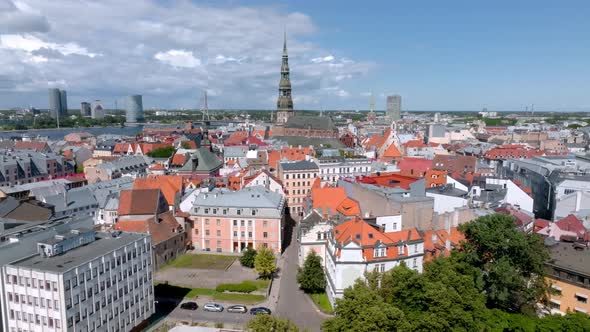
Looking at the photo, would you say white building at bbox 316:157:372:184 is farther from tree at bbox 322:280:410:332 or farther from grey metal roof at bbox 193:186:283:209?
tree at bbox 322:280:410:332

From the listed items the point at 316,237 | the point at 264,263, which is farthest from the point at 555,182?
the point at 264,263

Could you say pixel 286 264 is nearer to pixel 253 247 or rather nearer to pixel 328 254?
pixel 253 247

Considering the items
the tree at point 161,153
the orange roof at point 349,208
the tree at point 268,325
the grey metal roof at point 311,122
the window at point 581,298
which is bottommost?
the window at point 581,298

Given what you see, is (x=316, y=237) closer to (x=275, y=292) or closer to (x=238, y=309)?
(x=275, y=292)

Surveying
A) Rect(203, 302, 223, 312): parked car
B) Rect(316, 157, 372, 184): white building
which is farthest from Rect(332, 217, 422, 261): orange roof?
Rect(316, 157, 372, 184): white building

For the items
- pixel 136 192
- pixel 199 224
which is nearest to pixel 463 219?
pixel 199 224

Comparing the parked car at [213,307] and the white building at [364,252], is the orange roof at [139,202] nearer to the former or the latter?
the parked car at [213,307]

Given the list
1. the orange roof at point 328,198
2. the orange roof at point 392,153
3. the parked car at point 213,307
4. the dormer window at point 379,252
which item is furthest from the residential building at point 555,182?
the parked car at point 213,307
